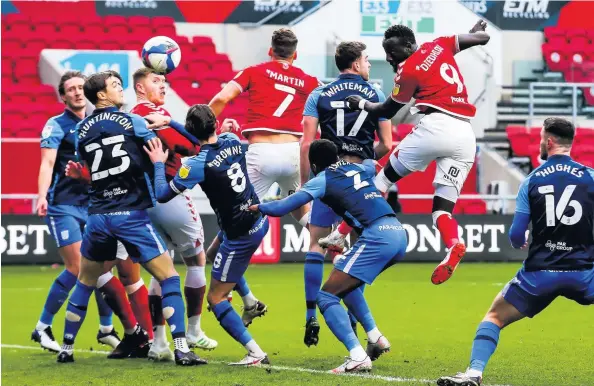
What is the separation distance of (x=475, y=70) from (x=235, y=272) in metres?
15.9

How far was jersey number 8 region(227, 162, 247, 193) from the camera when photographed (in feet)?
26.2

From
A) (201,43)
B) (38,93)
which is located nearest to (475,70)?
(201,43)

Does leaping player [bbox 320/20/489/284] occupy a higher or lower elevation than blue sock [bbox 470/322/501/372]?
higher

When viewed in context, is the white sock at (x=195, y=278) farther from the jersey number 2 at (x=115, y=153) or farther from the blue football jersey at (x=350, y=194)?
the blue football jersey at (x=350, y=194)

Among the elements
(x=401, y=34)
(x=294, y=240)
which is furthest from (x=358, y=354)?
(x=294, y=240)

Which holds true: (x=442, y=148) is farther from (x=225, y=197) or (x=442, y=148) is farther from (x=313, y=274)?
(x=225, y=197)

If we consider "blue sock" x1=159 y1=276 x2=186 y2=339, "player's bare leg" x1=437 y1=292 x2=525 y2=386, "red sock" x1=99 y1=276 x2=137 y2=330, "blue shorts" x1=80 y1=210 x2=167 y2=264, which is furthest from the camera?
"red sock" x1=99 y1=276 x2=137 y2=330

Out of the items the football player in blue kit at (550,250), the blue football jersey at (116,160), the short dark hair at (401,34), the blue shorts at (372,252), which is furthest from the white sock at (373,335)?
the short dark hair at (401,34)

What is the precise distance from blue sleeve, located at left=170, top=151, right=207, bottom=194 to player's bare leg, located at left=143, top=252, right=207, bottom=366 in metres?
0.57

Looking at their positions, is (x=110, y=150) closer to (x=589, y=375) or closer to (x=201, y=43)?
(x=589, y=375)

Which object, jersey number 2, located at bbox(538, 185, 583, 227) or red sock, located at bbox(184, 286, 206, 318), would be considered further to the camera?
red sock, located at bbox(184, 286, 206, 318)

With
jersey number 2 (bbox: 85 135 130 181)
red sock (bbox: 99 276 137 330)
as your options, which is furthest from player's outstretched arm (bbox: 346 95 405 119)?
red sock (bbox: 99 276 137 330)

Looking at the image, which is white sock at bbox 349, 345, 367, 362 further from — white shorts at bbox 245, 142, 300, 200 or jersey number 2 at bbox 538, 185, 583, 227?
white shorts at bbox 245, 142, 300, 200

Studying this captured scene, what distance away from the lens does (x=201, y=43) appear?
81.6ft
